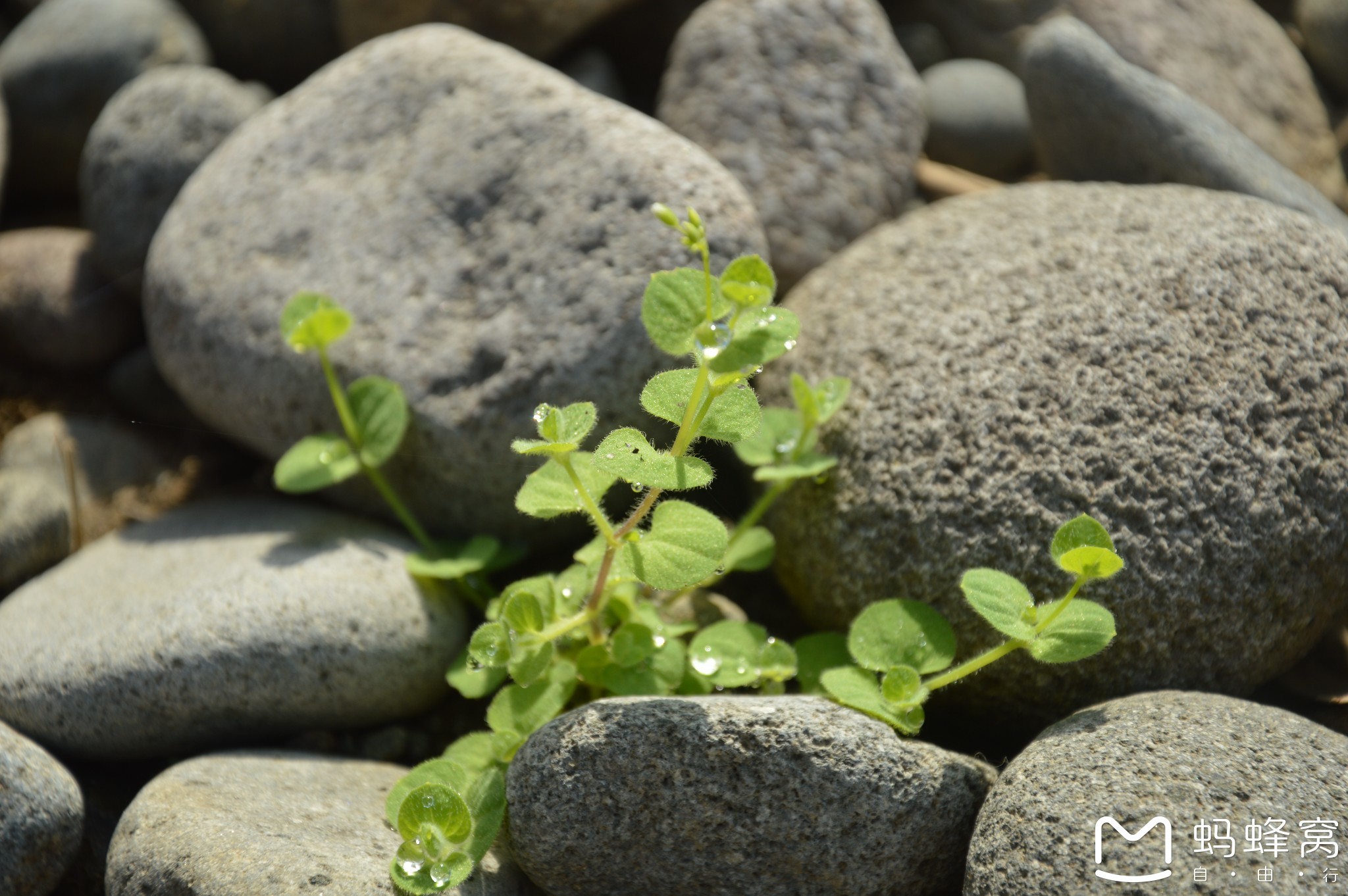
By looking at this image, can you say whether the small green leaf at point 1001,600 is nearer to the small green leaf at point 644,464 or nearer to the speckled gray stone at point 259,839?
the small green leaf at point 644,464

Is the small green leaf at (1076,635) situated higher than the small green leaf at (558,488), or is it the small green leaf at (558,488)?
the small green leaf at (558,488)

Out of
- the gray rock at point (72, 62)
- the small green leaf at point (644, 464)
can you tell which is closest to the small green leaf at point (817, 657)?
the small green leaf at point (644, 464)

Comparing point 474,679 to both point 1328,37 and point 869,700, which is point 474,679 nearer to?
point 869,700

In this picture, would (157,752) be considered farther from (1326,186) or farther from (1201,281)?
(1326,186)

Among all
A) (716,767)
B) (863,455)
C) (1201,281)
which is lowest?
(716,767)

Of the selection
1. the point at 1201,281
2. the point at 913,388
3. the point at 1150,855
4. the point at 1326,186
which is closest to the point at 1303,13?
the point at 1326,186

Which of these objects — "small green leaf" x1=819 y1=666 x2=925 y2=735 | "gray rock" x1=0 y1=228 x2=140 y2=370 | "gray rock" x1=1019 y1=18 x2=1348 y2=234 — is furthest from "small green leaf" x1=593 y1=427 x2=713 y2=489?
"gray rock" x1=0 y1=228 x2=140 y2=370
